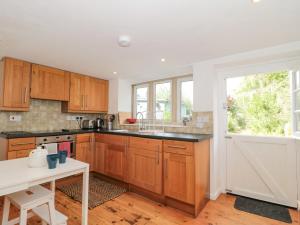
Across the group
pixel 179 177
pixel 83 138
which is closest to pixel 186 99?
pixel 179 177

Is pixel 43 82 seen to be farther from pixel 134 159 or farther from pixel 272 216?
pixel 272 216

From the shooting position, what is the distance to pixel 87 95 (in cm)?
368

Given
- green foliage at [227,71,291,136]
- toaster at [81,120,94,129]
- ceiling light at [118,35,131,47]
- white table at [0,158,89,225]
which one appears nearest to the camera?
white table at [0,158,89,225]

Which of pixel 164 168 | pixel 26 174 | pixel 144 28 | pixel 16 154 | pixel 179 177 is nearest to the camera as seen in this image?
pixel 26 174

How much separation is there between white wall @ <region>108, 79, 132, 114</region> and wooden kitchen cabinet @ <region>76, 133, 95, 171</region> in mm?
884

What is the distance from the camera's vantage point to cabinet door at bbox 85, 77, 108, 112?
146 inches

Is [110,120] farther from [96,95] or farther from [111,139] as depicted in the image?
[111,139]

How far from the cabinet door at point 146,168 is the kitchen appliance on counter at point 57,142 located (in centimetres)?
112

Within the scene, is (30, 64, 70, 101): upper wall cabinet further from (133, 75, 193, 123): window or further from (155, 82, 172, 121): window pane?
(155, 82, 172, 121): window pane

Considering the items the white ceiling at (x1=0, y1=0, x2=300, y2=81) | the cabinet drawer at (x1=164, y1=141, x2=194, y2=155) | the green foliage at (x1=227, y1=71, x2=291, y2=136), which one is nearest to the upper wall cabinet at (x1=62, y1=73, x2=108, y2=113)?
the white ceiling at (x1=0, y1=0, x2=300, y2=81)

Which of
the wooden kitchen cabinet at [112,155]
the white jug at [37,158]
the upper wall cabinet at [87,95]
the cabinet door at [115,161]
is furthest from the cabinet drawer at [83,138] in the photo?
the white jug at [37,158]

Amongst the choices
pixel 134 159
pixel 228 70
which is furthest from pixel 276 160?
pixel 134 159

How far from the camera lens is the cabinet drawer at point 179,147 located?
2.11 m

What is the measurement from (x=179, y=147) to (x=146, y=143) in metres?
0.56
